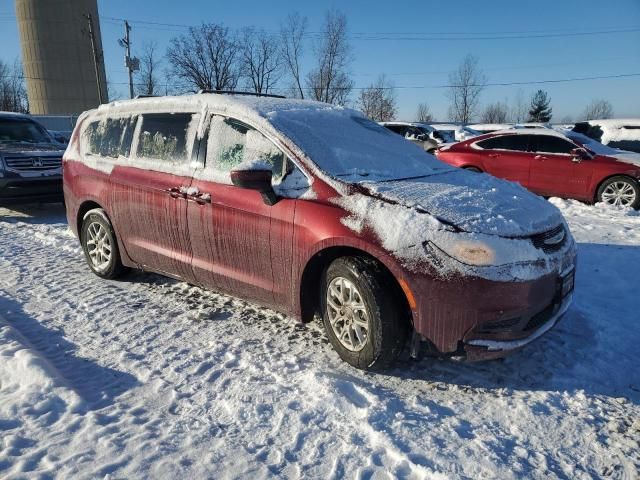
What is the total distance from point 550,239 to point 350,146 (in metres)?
1.57

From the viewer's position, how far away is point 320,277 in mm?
3336

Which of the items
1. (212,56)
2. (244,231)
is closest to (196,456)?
(244,231)

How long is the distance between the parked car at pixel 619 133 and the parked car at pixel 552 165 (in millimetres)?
3413

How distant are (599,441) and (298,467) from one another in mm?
1551

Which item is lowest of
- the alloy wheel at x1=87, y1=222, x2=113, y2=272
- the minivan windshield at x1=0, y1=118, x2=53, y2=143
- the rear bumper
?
the alloy wheel at x1=87, y1=222, x2=113, y2=272

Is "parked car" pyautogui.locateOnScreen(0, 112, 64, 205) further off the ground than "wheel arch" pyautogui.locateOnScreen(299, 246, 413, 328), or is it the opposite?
"parked car" pyautogui.locateOnScreen(0, 112, 64, 205)

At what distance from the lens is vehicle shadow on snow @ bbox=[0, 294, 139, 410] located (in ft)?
9.48

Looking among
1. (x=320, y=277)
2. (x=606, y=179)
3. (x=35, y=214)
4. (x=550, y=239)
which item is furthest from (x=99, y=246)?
(x=606, y=179)

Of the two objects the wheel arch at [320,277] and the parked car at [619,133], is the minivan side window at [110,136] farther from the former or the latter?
the parked car at [619,133]

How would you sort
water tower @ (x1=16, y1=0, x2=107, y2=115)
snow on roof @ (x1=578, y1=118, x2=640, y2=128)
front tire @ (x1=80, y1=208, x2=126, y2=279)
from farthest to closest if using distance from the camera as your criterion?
water tower @ (x1=16, y1=0, x2=107, y2=115)
snow on roof @ (x1=578, y1=118, x2=640, y2=128)
front tire @ (x1=80, y1=208, x2=126, y2=279)

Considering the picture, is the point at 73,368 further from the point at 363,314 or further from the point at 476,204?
the point at 476,204

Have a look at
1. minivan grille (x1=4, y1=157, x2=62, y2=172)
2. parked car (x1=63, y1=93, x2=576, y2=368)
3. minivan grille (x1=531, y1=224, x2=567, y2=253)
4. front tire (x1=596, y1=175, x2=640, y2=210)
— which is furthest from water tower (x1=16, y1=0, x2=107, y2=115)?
minivan grille (x1=531, y1=224, x2=567, y2=253)

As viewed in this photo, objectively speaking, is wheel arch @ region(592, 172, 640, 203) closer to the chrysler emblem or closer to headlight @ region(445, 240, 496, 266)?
the chrysler emblem

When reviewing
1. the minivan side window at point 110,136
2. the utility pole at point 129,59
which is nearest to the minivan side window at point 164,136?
the minivan side window at point 110,136
